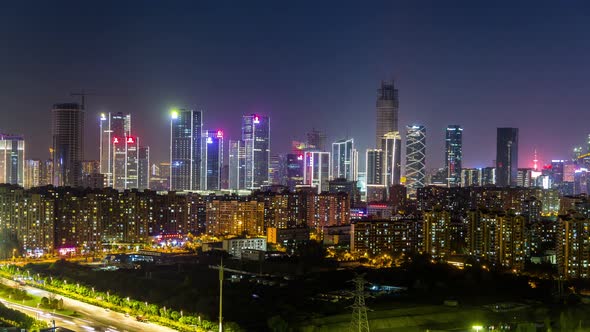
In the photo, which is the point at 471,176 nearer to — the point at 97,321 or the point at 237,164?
the point at 237,164

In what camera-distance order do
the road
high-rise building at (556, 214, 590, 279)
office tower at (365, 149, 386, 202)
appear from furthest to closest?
office tower at (365, 149, 386, 202)
high-rise building at (556, 214, 590, 279)
the road

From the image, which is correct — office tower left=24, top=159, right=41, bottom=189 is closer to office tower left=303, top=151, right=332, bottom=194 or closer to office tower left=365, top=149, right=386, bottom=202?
office tower left=303, top=151, right=332, bottom=194

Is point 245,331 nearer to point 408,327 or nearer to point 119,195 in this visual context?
point 408,327

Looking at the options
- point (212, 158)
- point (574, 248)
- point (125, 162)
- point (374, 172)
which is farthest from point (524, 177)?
point (574, 248)

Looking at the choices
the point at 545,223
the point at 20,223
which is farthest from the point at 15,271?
the point at 545,223

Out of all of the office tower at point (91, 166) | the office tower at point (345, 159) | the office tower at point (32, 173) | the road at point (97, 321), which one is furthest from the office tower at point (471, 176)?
the road at point (97, 321)

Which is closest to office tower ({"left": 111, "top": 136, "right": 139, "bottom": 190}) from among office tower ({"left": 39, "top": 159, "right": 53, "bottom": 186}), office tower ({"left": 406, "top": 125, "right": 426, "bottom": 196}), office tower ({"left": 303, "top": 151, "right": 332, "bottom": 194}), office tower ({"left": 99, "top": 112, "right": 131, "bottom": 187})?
office tower ({"left": 99, "top": 112, "right": 131, "bottom": 187})
